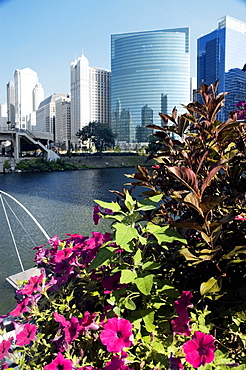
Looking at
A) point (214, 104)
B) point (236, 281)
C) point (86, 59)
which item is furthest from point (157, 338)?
point (86, 59)

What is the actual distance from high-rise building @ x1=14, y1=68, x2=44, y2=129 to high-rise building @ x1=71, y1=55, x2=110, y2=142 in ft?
144

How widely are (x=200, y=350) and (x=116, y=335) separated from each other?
0.19 m

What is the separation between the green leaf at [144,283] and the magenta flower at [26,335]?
1.03ft

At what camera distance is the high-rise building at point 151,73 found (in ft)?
191

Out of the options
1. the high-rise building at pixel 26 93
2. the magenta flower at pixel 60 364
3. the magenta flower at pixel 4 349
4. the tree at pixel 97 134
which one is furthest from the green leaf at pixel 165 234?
the high-rise building at pixel 26 93

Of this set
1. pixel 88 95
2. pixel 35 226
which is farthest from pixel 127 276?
pixel 88 95

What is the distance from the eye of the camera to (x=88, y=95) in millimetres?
67438

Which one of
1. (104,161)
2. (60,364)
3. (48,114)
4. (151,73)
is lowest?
(104,161)

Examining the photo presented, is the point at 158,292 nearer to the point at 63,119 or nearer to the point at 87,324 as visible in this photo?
the point at 87,324

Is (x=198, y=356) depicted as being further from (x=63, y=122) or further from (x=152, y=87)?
(x=63, y=122)

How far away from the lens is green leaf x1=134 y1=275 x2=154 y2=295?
2.47 feet

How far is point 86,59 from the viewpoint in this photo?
232ft

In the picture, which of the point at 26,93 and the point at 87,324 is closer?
the point at 87,324

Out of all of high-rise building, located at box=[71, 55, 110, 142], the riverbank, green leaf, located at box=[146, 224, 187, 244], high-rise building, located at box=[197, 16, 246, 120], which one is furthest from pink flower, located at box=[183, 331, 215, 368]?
high-rise building, located at box=[71, 55, 110, 142]
